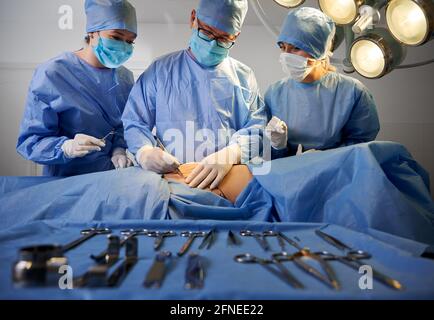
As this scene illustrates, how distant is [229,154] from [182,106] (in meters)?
0.34

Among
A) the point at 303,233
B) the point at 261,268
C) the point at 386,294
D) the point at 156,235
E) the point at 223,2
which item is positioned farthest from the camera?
the point at 223,2

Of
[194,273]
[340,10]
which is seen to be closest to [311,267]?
[194,273]

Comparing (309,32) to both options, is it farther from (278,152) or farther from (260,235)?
(260,235)

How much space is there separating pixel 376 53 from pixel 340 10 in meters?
0.32

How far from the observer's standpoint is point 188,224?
1273 millimetres

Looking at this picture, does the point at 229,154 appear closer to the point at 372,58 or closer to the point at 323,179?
the point at 323,179

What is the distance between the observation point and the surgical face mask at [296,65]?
196 centimetres

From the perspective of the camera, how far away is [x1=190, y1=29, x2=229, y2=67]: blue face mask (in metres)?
1.82

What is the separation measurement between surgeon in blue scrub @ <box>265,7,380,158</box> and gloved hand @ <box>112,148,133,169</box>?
75 centimetres

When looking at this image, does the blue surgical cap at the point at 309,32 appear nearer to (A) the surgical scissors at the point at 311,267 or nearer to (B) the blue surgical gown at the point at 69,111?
(B) the blue surgical gown at the point at 69,111

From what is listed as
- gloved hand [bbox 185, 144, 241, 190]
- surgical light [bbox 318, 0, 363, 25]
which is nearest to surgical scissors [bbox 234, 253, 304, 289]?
gloved hand [bbox 185, 144, 241, 190]

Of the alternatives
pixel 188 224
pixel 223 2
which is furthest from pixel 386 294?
pixel 223 2

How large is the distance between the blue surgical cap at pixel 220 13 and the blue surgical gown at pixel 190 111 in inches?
7.6

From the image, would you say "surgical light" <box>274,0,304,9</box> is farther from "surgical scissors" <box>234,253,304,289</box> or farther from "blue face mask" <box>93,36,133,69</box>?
"surgical scissors" <box>234,253,304,289</box>
